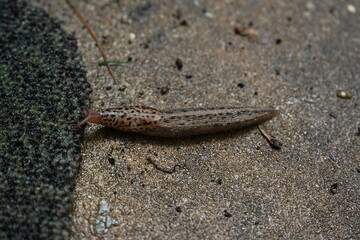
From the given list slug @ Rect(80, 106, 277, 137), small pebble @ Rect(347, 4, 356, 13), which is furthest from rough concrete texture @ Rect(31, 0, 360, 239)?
slug @ Rect(80, 106, 277, 137)

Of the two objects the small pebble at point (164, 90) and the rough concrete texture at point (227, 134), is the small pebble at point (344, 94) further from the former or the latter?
the small pebble at point (164, 90)

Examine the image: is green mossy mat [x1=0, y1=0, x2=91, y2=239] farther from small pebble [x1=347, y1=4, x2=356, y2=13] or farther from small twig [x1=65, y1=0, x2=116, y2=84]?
small pebble [x1=347, y1=4, x2=356, y2=13]

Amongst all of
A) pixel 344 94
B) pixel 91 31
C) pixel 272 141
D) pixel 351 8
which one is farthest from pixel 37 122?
pixel 351 8

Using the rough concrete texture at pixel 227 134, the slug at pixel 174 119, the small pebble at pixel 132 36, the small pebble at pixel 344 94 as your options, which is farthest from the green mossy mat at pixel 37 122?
the small pebble at pixel 344 94

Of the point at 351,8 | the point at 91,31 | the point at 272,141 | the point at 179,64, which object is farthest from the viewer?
the point at 351,8

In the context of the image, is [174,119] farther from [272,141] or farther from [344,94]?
[344,94]

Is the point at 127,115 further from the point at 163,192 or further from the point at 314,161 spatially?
the point at 314,161

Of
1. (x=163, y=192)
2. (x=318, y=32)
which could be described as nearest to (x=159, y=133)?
(x=163, y=192)
